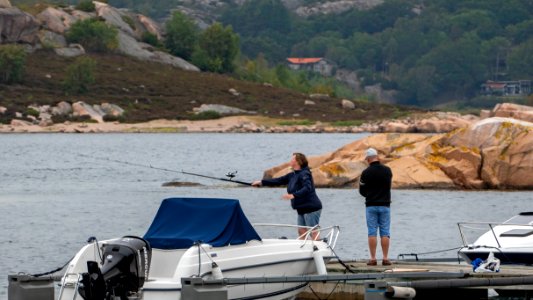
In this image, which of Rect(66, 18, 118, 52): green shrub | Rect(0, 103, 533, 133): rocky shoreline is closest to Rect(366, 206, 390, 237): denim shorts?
Rect(0, 103, 533, 133): rocky shoreline

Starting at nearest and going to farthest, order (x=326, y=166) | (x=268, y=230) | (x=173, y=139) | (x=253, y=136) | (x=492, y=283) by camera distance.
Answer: (x=492, y=283), (x=268, y=230), (x=326, y=166), (x=173, y=139), (x=253, y=136)

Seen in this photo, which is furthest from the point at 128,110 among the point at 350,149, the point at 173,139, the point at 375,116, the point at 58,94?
the point at 350,149

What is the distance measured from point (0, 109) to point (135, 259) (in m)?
130

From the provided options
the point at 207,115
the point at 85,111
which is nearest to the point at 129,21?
the point at 207,115

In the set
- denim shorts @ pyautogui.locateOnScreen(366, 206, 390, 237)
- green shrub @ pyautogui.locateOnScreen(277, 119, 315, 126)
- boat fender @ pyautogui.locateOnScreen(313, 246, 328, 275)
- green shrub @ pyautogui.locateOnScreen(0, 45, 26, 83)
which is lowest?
green shrub @ pyautogui.locateOnScreen(277, 119, 315, 126)

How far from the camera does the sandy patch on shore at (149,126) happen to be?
470 ft

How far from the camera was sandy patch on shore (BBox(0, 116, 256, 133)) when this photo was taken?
470 ft

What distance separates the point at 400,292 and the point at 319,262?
232 centimetres

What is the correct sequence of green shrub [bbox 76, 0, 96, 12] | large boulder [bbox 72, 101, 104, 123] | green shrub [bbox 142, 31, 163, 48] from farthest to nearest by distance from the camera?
1. green shrub [bbox 142, 31, 163, 48]
2. green shrub [bbox 76, 0, 96, 12]
3. large boulder [bbox 72, 101, 104, 123]

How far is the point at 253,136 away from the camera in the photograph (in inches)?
5906

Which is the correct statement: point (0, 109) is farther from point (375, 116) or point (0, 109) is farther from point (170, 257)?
point (170, 257)

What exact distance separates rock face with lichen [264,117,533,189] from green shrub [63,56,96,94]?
107 meters

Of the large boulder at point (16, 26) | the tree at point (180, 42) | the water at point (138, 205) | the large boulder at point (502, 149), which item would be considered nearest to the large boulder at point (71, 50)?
the large boulder at point (16, 26)

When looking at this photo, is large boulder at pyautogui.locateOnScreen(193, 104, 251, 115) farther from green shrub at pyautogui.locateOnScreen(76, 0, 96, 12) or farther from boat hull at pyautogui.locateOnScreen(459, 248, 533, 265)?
boat hull at pyautogui.locateOnScreen(459, 248, 533, 265)
